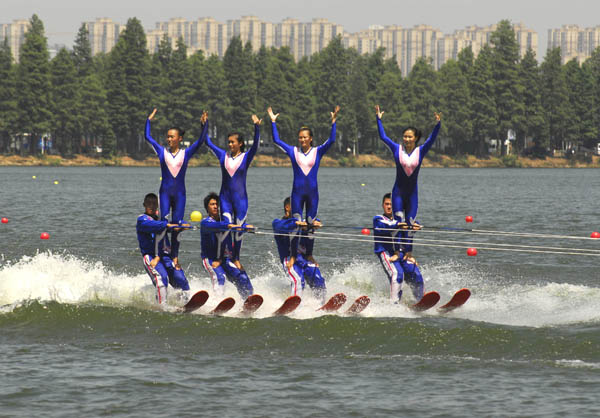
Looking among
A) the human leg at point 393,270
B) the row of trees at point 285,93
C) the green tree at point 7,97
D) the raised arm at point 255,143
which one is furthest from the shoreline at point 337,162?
the human leg at point 393,270

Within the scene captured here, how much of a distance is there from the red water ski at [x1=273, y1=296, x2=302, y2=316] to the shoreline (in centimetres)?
8809

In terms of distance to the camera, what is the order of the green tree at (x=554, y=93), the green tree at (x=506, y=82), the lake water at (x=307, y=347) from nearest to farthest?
the lake water at (x=307, y=347) → the green tree at (x=506, y=82) → the green tree at (x=554, y=93)

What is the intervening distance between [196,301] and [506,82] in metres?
103

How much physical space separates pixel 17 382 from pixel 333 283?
7803mm

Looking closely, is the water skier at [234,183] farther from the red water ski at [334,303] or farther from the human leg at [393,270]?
the human leg at [393,270]

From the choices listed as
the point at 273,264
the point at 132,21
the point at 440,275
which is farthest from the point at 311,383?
the point at 132,21

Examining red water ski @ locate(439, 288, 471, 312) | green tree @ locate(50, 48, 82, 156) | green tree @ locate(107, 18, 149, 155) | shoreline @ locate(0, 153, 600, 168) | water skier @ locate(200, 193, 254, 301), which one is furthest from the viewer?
green tree @ locate(107, 18, 149, 155)

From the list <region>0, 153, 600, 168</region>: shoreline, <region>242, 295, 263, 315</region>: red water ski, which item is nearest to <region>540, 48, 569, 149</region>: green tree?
<region>0, 153, 600, 168</region>: shoreline

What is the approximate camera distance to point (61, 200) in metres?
42.3

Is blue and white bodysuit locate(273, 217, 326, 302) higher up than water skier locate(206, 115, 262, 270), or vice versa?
water skier locate(206, 115, 262, 270)

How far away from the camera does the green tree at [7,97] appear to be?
9525 centimetres

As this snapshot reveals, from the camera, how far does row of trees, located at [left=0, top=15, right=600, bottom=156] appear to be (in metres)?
98.9

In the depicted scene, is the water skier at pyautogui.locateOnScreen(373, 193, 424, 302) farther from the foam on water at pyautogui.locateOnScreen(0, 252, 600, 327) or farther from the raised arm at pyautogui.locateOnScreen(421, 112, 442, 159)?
the raised arm at pyautogui.locateOnScreen(421, 112, 442, 159)

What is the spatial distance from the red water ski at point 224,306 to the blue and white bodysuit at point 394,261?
213 cm
